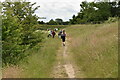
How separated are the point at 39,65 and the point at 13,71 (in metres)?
3.00

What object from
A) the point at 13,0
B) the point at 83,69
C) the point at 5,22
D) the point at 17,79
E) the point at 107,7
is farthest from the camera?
the point at 107,7

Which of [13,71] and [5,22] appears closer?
[13,71]

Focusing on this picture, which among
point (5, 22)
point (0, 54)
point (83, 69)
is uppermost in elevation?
point (5, 22)

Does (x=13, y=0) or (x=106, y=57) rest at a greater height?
(x=13, y=0)

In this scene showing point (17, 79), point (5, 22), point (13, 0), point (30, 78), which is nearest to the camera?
point (17, 79)

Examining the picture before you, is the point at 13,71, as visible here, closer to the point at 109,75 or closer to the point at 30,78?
the point at 30,78

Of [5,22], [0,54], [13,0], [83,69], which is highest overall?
[13,0]

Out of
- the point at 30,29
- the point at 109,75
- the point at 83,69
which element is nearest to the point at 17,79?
the point at 109,75

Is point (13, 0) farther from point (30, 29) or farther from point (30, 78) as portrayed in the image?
point (30, 78)

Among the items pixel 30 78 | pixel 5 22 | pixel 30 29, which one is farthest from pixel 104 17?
pixel 30 78

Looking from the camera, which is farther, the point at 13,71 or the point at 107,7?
the point at 107,7

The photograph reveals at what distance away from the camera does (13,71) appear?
360 inches

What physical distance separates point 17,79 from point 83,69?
13.7ft

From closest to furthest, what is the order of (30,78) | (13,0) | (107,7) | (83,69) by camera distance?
1. (30,78)
2. (83,69)
3. (13,0)
4. (107,7)
